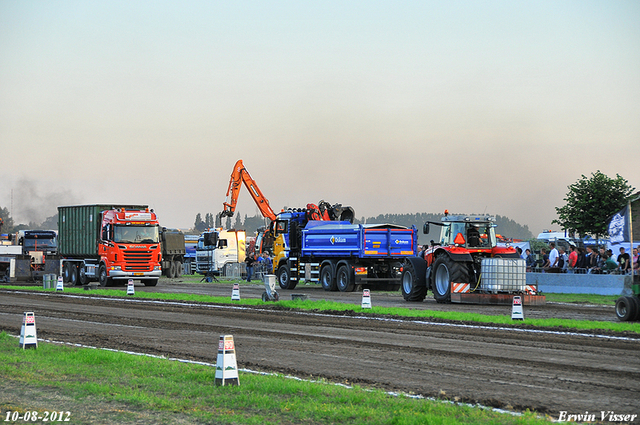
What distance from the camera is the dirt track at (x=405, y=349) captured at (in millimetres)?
9336

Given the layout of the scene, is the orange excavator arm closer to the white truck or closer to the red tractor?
the white truck

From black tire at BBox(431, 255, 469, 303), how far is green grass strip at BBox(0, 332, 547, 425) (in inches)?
541

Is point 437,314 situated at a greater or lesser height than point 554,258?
lesser

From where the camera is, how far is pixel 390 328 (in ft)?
55.5

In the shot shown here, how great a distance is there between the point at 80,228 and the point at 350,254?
50.2ft

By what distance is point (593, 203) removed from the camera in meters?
44.8

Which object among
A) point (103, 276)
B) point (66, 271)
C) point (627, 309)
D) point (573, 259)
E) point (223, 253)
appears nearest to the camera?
point (627, 309)

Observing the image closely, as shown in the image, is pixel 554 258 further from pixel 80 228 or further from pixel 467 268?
pixel 80 228

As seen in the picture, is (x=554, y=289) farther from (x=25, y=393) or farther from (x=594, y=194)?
(x=25, y=393)

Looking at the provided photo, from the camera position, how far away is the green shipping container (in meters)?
37.5

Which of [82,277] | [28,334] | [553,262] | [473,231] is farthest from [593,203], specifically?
[28,334]

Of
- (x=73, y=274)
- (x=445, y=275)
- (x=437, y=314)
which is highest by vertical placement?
(x=445, y=275)

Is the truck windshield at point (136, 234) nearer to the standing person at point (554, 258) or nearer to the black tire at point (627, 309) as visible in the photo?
the standing person at point (554, 258)

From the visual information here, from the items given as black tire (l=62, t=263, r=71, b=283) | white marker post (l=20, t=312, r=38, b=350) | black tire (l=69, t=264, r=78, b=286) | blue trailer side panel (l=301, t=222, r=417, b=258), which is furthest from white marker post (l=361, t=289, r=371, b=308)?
black tire (l=62, t=263, r=71, b=283)
